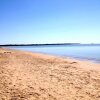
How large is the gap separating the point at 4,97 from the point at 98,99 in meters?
3.57

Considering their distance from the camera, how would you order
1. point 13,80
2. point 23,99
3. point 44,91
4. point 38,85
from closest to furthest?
point 23,99, point 44,91, point 38,85, point 13,80

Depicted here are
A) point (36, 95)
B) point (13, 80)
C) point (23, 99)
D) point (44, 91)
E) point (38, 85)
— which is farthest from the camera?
point (13, 80)

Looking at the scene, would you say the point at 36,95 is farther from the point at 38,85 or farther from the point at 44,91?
the point at 38,85

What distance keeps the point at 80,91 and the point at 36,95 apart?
198cm

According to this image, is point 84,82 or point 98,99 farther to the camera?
point 84,82

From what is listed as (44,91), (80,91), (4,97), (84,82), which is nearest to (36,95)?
(44,91)

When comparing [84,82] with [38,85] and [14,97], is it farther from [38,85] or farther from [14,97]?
[14,97]

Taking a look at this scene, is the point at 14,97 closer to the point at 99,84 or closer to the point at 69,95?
the point at 69,95

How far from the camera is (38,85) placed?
27.6 feet

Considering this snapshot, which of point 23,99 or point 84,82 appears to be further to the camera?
point 84,82

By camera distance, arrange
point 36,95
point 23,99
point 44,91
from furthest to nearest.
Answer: point 44,91
point 36,95
point 23,99

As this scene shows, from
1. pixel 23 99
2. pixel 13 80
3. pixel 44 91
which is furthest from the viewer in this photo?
pixel 13 80

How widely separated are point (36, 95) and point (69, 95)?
52.7 inches

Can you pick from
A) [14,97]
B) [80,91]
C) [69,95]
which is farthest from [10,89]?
[80,91]
